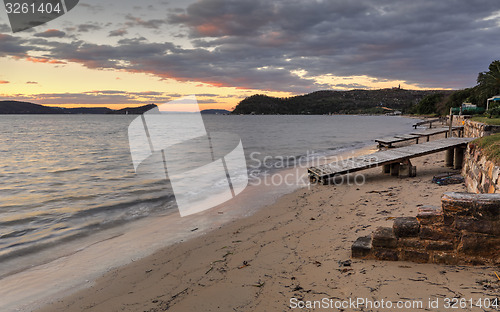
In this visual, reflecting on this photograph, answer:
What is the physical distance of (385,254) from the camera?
13.7ft

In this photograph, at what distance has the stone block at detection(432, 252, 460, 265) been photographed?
12.7 ft

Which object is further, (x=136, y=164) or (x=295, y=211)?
(x=136, y=164)

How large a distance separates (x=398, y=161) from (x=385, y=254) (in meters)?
8.01

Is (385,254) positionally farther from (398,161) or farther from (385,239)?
(398,161)

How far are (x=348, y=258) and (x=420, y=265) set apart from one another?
963 millimetres

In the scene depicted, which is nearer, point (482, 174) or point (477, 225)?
point (477, 225)

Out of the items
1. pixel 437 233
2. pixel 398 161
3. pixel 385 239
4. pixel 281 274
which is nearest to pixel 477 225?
pixel 437 233

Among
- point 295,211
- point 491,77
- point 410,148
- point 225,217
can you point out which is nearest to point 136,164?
point 225,217

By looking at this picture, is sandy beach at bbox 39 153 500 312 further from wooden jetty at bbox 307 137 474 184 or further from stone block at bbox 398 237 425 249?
wooden jetty at bbox 307 137 474 184

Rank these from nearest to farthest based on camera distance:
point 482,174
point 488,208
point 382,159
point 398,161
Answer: point 488,208 < point 482,174 < point 398,161 < point 382,159

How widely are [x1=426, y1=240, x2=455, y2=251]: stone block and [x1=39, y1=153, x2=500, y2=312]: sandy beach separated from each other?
0.24m

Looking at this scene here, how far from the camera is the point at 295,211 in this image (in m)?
8.34

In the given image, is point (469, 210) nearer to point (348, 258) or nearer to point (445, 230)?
point (445, 230)

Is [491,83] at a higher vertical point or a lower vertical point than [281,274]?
higher
